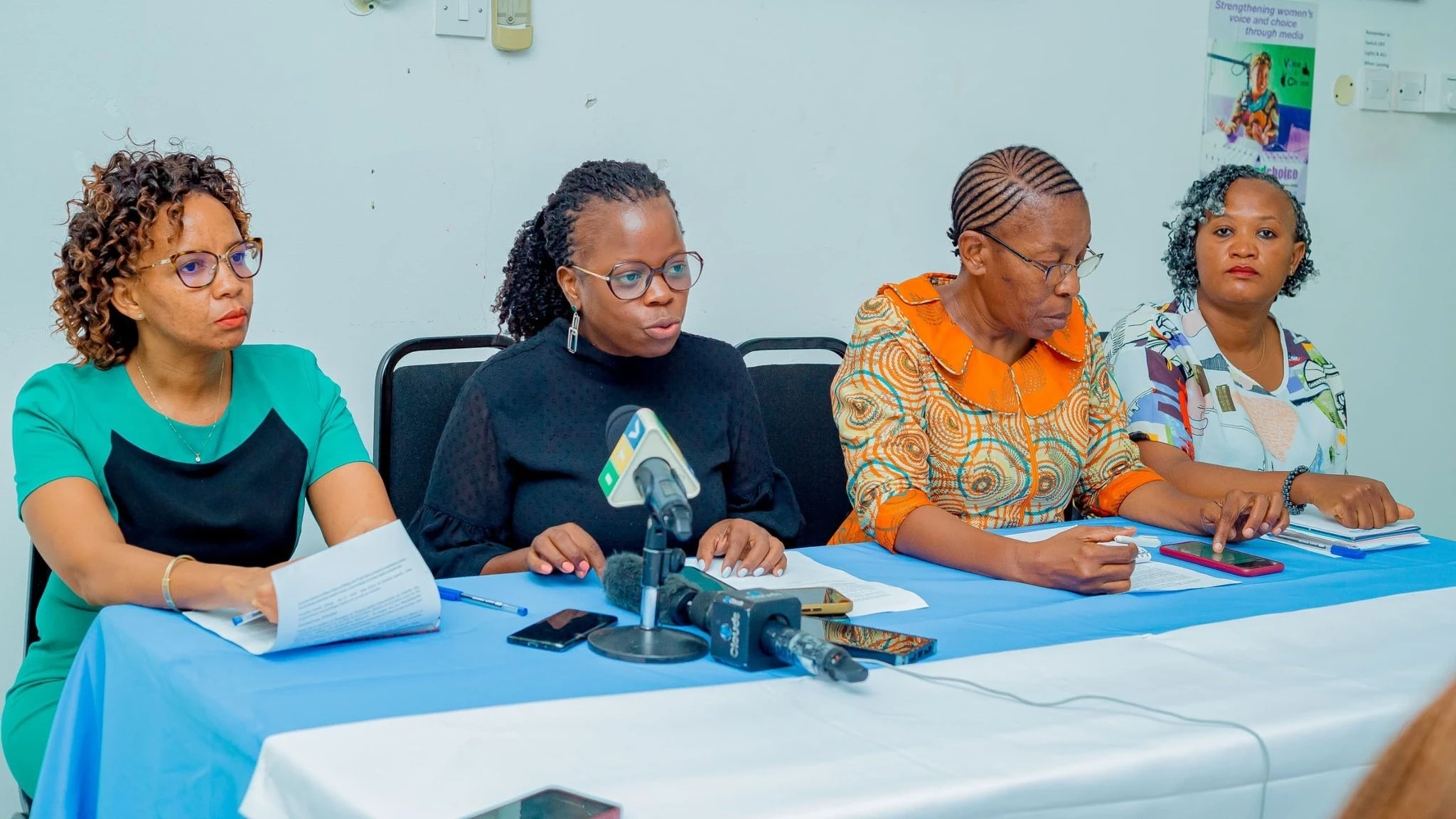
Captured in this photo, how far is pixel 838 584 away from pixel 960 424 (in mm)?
529

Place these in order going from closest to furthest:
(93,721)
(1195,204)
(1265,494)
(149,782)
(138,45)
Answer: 1. (149,782)
2. (93,721)
3. (1265,494)
4. (138,45)
5. (1195,204)

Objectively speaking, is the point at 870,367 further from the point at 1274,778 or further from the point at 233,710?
the point at 233,710

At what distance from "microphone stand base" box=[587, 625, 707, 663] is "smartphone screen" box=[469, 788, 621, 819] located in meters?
0.36

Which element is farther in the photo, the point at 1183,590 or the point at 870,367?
the point at 870,367

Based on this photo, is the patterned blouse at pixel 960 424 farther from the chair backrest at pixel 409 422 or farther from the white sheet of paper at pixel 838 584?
the chair backrest at pixel 409 422

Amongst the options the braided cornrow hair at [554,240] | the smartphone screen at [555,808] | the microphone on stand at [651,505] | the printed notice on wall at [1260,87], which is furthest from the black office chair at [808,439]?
the printed notice on wall at [1260,87]

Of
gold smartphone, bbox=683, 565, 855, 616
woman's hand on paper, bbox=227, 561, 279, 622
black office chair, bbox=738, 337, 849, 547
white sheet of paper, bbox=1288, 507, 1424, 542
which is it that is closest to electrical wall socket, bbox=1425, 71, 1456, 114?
white sheet of paper, bbox=1288, 507, 1424, 542

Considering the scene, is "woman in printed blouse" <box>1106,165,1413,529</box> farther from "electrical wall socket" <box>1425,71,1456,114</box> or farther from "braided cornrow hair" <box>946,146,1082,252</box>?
"electrical wall socket" <box>1425,71,1456,114</box>

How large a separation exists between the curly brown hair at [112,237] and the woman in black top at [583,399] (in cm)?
53

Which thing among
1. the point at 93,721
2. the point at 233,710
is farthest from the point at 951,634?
the point at 93,721

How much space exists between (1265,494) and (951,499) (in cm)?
52

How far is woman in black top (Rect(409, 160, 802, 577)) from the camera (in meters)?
2.08

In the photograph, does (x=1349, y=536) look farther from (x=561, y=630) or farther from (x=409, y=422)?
(x=409, y=422)

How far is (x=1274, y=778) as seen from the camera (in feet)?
4.18
